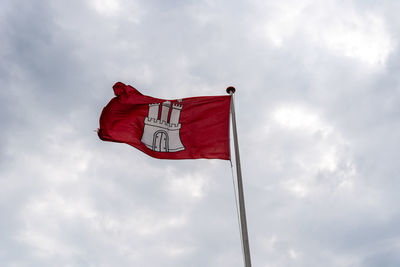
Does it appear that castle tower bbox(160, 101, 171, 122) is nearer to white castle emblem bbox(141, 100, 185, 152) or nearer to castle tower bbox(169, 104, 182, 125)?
white castle emblem bbox(141, 100, 185, 152)

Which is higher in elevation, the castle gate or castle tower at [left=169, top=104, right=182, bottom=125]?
castle tower at [left=169, top=104, right=182, bottom=125]

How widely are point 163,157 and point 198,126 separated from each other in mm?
2205

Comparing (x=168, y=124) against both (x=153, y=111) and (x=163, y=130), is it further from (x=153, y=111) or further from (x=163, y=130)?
(x=153, y=111)

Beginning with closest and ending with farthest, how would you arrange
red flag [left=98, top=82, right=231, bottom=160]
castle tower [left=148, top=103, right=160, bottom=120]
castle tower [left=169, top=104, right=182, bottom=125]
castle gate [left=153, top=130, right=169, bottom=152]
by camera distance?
red flag [left=98, top=82, right=231, bottom=160] < castle gate [left=153, top=130, right=169, bottom=152] < castle tower [left=169, top=104, right=182, bottom=125] < castle tower [left=148, top=103, right=160, bottom=120]

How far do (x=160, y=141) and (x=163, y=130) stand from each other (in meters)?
0.61

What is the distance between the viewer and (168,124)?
17234 millimetres

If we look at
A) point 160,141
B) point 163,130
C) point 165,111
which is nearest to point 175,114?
point 165,111

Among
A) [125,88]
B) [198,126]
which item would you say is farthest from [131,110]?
[198,126]

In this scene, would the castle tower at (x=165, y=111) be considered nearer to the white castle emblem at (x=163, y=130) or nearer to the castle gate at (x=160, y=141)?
the white castle emblem at (x=163, y=130)

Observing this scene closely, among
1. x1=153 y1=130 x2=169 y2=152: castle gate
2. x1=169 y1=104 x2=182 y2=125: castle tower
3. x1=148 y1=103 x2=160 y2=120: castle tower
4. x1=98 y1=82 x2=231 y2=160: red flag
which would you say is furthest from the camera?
x1=148 y1=103 x2=160 y2=120: castle tower

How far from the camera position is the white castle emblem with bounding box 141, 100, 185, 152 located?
16594mm

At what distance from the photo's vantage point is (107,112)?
1770 centimetres

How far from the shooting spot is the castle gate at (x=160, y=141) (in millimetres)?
16547

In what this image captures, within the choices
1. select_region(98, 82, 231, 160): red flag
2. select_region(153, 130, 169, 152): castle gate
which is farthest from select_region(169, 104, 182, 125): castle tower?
select_region(153, 130, 169, 152): castle gate
